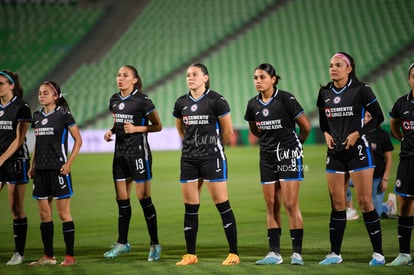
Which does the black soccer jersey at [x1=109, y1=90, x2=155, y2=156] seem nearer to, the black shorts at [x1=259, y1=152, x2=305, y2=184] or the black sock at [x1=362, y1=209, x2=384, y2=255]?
the black shorts at [x1=259, y1=152, x2=305, y2=184]

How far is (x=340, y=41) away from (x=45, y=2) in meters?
15.3

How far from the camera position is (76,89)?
32719 millimetres

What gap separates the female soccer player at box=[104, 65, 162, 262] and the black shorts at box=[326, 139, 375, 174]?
7.59ft

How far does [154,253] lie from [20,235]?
1.56 metres

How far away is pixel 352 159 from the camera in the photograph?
25.0 feet

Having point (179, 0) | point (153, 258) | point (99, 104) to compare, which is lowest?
point (153, 258)

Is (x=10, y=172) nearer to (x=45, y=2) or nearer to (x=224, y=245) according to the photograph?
(x=224, y=245)

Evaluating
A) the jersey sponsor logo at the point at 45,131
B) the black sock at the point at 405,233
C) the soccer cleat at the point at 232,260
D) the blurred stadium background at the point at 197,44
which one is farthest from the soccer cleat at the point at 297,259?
the blurred stadium background at the point at 197,44

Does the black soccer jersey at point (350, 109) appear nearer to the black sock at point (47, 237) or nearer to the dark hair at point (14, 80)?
the black sock at point (47, 237)

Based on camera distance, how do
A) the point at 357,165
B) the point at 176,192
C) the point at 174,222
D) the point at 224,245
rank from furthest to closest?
the point at 176,192 < the point at 174,222 < the point at 224,245 < the point at 357,165

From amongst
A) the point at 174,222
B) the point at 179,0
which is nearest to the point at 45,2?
the point at 179,0

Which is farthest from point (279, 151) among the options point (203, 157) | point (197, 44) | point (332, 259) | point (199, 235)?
point (197, 44)

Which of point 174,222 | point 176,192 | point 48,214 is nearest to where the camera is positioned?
point 48,214

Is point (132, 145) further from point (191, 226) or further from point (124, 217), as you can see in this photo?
point (191, 226)
